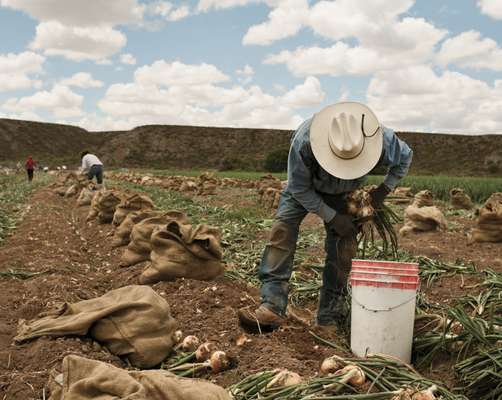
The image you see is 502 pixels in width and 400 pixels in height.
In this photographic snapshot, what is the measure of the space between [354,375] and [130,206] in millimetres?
5845

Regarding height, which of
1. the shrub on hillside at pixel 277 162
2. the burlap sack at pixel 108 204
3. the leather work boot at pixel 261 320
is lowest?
the leather work boot at pixel 261 320

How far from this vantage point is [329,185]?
356 cm

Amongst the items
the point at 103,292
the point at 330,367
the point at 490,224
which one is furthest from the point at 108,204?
the point at 330,367

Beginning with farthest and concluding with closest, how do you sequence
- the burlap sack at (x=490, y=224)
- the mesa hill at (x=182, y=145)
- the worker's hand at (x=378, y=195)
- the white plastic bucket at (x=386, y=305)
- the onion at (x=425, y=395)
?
the mesa hill at (x=182, y=145) < the burlap sack at (x=490, y=224) < the worker's hand at (x=378, y=195) < the white plastic bucket at (x=386, y=305) < the onion at (x=425, y=395)

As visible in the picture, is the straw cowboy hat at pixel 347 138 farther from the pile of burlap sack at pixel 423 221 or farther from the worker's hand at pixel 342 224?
the pile of burlap sack at pixel 423 221

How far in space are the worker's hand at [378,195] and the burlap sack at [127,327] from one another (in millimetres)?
1543

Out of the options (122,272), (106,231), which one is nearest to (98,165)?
(106,231)

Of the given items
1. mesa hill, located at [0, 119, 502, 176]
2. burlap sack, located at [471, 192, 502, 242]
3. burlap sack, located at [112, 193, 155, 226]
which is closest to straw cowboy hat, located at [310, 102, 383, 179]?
burlap sack, located at [471, 192, 502, 242]

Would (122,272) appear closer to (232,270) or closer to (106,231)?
(232,270)

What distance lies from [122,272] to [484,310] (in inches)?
138

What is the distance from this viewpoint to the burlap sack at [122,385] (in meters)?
1.93

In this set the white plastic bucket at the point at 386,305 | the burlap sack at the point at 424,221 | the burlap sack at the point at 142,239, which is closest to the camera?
the white plastic bucket at the point at 386,305

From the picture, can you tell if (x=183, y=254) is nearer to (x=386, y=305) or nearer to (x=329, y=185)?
(x=329, y=185)

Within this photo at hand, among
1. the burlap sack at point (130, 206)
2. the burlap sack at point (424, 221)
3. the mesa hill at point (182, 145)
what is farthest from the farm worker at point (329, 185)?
the mesa hill at point (182, 145)
